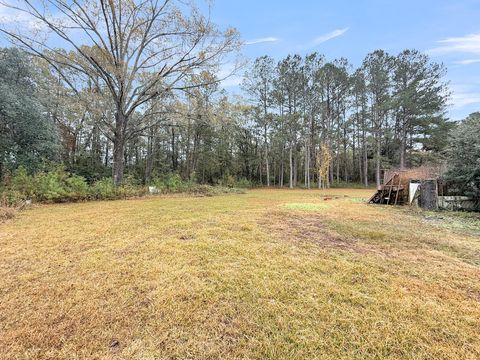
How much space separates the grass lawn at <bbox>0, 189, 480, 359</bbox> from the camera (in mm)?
1361

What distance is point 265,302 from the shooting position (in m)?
1.78

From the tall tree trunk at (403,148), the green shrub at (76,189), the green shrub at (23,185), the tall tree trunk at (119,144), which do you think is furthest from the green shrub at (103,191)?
the tall tree trunk at (403,148)

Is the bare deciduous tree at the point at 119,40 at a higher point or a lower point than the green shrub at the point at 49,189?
higher

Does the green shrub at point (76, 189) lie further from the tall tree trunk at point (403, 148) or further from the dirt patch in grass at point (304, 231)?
the tall tree trunk at point (403, 148)

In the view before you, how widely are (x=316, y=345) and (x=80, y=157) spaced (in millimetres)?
19977

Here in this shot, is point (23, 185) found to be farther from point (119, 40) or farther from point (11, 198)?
point (119, 40)

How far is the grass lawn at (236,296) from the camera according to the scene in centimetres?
136

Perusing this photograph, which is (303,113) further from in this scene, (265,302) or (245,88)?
(265,302)

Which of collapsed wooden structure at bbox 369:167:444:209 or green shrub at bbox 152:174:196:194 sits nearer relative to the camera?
collapsed wooden structure at bbox 369:167:444:209

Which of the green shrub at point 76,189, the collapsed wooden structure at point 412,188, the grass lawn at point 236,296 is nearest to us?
the grass lawn at point 236,296

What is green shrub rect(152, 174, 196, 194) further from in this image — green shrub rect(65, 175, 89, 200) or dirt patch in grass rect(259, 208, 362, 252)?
dirt patch in grass rect(259, 208, 362, 252)

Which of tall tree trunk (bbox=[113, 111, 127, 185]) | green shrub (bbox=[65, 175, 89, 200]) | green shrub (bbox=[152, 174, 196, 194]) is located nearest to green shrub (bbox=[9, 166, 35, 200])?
green shrub (bbox=[65, 175, 89, 200])

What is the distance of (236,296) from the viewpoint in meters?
1.86

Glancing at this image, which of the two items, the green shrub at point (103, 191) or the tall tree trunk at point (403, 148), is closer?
the green shrub at point (103, 191)
